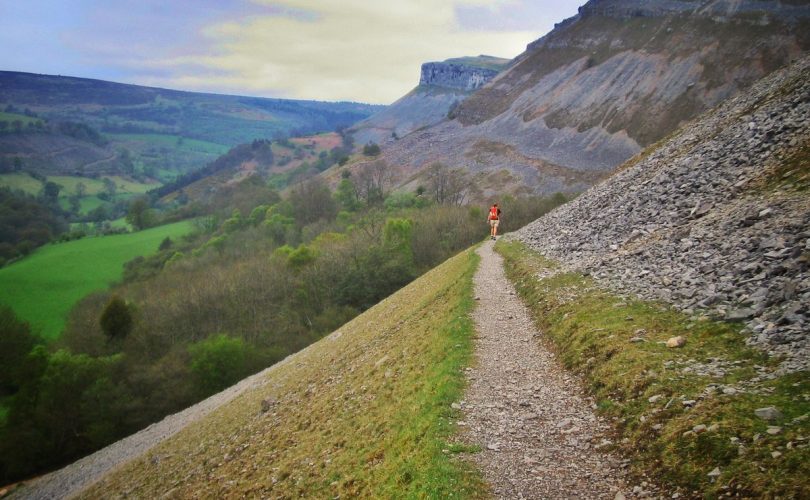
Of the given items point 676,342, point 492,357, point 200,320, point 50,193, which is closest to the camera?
point 676,342

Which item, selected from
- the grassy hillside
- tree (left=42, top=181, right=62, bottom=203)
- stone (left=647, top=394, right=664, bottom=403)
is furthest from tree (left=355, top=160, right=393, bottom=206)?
tree (left=42, top=181, right=62, bottom=203)

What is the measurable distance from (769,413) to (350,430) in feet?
37.2

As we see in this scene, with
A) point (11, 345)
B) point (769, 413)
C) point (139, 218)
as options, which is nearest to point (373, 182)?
point (139, 218)

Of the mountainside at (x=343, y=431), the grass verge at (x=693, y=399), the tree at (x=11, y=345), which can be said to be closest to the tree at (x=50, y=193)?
the tree at (x=11, y=345)

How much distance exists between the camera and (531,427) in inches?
419

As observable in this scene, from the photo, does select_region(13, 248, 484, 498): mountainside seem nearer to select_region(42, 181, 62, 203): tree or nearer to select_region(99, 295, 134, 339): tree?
select_region(99, 295, 134, 339): tree

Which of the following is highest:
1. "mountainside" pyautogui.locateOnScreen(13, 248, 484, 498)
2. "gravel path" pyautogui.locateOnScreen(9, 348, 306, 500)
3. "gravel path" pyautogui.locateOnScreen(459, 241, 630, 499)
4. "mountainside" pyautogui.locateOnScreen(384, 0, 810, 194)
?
"mountainside" pyautogui.locateOnScreen(384, 0, 810, 194)

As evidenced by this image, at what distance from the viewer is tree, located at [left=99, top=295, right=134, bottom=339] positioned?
51.1m

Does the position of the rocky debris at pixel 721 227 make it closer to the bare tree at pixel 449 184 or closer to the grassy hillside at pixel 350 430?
the grassy hillside at pixel 350 430

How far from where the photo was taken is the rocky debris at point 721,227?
11.4 metres

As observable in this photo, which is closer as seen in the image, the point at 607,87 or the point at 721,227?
the point at 721,227

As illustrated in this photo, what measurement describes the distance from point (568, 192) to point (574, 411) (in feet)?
273

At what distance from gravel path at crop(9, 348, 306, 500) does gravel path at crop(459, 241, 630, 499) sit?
22.4 metres

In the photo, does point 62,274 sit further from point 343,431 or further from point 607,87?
point 607,87
